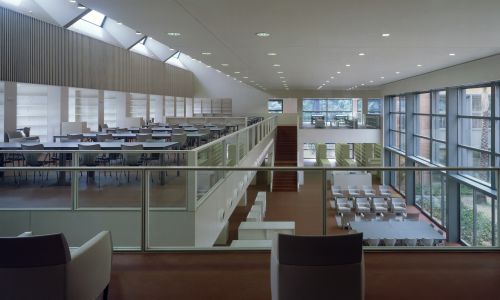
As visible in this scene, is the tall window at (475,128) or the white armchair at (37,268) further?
the tall window at (475,128)

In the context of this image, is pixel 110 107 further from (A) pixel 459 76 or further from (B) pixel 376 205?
(A) pixel 459 76

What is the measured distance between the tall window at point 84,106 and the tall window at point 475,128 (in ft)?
39.7

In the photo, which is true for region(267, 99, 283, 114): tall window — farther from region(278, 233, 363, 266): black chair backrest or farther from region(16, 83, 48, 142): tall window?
region(278, 233, 363, 266): black chair backrest

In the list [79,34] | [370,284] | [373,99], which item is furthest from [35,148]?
[373,99]

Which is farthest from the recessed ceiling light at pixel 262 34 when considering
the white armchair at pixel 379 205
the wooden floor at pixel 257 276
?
the white armchair at pixel 379 205

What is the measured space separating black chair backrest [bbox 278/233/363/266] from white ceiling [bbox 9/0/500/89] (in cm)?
336

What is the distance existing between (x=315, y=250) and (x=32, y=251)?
1.52 meters

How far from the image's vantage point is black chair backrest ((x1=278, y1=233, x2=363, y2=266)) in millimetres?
2365

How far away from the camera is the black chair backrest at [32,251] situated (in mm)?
2273

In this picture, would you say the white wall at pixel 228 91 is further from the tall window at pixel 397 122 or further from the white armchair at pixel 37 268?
the white armchair at pixel 37 268

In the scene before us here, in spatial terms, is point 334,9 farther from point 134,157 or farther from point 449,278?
point 134,157

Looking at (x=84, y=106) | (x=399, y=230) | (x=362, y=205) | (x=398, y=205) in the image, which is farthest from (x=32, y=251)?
(x=362, y=205)

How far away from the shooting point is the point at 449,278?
3.31 m

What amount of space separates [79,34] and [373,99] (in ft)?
63.0
